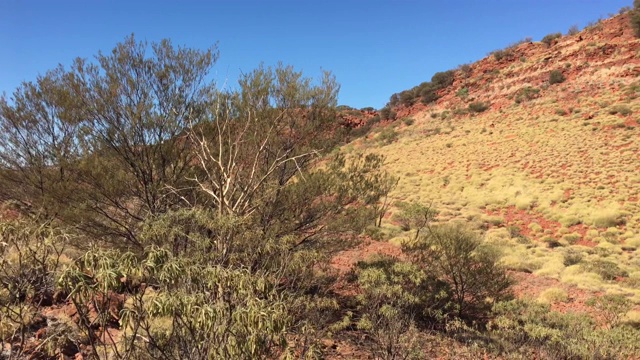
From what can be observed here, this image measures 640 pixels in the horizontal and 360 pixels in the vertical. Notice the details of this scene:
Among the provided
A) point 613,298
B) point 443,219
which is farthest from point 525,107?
point 613,298

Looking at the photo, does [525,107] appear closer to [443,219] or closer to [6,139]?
[443,219]

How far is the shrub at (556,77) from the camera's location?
3947cm

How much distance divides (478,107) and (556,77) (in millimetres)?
7855

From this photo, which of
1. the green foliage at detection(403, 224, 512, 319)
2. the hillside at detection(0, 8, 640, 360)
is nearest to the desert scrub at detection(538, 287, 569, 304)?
the hillside at detection(0, 8, 640, 360)

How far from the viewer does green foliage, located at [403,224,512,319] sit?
10.0 metres

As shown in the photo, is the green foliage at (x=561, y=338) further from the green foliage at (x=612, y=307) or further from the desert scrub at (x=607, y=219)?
the desert scrub at (x=607, y=219)

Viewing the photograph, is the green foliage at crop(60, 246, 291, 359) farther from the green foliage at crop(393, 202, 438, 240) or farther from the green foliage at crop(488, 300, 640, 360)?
the green foliage at crop(393, 202, 438, 240)

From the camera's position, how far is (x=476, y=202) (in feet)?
80.1

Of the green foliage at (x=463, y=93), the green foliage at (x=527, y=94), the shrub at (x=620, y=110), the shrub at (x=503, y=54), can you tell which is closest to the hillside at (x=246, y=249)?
the shrub at (x=620, y=110)

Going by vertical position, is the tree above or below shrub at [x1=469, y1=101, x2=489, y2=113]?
below

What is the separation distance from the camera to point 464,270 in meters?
10.2

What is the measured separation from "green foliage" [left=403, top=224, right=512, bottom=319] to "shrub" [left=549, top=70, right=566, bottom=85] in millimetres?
37180

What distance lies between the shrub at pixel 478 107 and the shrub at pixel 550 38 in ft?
43.8

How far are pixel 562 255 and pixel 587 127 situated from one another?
20414 mm
